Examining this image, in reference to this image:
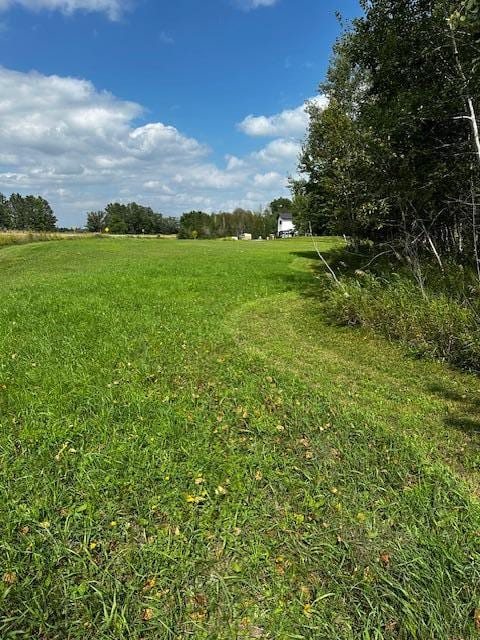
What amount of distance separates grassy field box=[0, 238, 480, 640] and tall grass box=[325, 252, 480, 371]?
470mm

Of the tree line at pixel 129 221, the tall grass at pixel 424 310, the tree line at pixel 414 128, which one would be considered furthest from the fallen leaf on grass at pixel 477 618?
the tree line at pixel 129 221

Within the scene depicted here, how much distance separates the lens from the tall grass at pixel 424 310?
17.8 ft

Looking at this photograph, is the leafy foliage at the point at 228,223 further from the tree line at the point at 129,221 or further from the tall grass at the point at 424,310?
the tall grass at the point at 424,310

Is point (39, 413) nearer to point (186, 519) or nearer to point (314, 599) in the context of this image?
point (186, 519)

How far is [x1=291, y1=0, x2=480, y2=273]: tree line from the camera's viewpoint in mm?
6785

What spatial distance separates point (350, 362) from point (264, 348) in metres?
1.25

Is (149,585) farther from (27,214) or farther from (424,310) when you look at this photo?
(27,214)

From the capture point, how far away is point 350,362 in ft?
18.4

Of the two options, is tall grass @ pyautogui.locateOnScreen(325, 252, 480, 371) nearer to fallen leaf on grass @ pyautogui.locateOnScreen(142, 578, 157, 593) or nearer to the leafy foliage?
fallen leaf on grass @ pyautogui.locateOnScreen(142, 578, 157, 593)

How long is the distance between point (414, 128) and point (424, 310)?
11.2 feet

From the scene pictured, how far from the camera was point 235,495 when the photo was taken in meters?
2.92

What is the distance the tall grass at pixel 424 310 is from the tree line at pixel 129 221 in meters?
80.4

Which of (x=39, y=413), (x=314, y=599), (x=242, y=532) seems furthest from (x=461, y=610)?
(x=39, y=413)

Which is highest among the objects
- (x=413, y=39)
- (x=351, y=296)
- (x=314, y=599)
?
(x=413, y=39)
